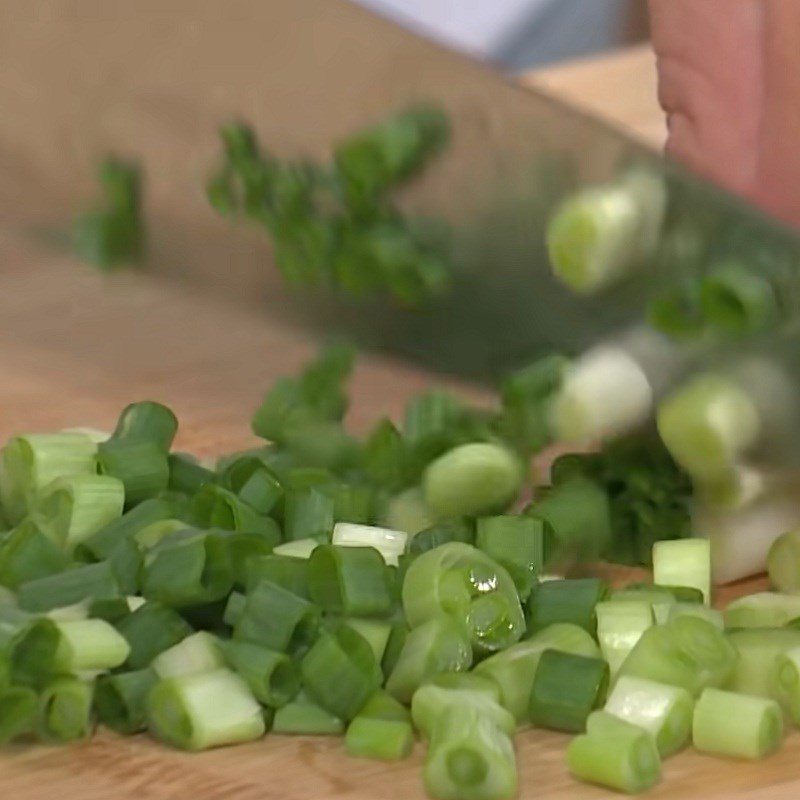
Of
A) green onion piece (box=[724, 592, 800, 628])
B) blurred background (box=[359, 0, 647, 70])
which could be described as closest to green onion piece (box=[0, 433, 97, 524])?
green onion piece (box=[724, 592, 800, 628])

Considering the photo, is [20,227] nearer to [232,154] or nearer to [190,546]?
[232,154]

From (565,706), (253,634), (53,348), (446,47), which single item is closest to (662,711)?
(565,706)

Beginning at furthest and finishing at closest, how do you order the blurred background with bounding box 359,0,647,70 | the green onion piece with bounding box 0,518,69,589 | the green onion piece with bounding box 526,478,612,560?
the blurred background with bounding box 359,0,647,70 < the green onion piece with bounding box 526,478,612,560 < the green onion piece with bounding box 0,518,69,589

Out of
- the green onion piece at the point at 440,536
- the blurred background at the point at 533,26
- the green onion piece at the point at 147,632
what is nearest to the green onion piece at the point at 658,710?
the green onion piece at the point at 440,536

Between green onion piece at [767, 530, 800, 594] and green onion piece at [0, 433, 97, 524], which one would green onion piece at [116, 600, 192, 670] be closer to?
green onion piece at [0, 433, 97, 524]

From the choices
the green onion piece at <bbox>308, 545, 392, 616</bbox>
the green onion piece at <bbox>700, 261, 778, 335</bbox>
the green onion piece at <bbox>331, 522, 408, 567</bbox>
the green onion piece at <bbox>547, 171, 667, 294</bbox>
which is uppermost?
the green onion piece at <bbox>547, 171, 667, 294</bbox>

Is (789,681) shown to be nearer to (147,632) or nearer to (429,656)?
(429,656)
